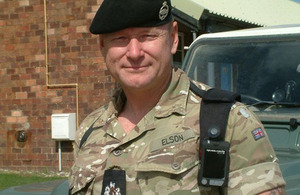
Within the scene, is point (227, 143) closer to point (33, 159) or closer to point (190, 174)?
point (190, 174)

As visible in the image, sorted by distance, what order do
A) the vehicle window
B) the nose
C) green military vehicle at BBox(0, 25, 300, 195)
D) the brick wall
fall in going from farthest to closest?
the brick wall
the vehicle window
green military vehicle at BBox(0, 25, 300, 195)
the nose

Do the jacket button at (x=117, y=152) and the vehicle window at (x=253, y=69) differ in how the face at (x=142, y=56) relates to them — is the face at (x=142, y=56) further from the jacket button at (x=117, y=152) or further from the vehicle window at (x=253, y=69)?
the vehicle window at (x=253, y=69)

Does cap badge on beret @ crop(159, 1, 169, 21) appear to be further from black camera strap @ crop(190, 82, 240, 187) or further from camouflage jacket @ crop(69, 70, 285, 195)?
black camera strap @ crop(190, 82, 240, 187)

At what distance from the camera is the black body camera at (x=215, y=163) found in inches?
70.2

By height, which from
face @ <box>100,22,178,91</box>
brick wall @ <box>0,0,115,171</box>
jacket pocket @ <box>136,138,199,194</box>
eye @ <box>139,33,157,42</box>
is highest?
eye @ <box>139,33,157,42</box>

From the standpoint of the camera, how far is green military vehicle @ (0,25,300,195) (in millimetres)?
3676

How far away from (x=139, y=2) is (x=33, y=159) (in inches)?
314

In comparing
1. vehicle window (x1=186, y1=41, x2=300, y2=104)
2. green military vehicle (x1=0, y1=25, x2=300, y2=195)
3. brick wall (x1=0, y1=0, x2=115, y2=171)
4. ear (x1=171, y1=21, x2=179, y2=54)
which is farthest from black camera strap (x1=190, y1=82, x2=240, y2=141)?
brick wall (x1=0, y1=0, x2=115, y2=171)

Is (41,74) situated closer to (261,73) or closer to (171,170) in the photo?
(261,73)

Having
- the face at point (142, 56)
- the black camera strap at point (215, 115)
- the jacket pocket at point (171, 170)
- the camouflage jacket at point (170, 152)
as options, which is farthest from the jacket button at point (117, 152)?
the black camera strap at point (215, 115)

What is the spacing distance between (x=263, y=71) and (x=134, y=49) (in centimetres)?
218

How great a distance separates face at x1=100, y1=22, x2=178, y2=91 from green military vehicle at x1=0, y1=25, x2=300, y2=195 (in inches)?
59.0

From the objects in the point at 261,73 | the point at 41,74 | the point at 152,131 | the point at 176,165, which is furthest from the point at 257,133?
the point at 41,74

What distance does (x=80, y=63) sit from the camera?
9.20m
